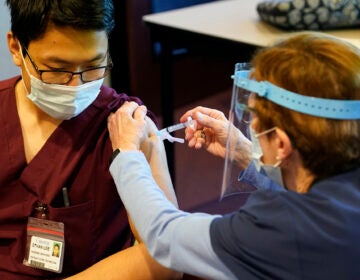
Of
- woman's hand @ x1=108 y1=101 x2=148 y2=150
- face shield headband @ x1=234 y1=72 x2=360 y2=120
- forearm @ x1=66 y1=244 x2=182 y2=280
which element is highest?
face shield headband @ x1=234 y1=72 x2=360 y2=120

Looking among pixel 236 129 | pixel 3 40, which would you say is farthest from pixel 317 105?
pixel 3 40

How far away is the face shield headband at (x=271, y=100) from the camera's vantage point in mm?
929

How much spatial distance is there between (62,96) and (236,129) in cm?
42

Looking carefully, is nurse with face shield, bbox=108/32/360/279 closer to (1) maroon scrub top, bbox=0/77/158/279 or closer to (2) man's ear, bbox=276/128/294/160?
(2) man's ear, bbox=276/128/294/160

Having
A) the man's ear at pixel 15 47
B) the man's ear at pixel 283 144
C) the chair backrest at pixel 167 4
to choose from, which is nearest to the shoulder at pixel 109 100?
the man's ear at pixel 15 47

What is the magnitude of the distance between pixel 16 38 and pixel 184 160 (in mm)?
1899

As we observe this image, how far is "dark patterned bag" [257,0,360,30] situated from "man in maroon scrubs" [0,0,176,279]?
0.92 meters

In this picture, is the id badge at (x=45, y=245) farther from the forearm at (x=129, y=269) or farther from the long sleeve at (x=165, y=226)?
the long sleeve at (x=165, y=226)

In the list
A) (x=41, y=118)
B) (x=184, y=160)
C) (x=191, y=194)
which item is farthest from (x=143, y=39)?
(x=41, y=118)

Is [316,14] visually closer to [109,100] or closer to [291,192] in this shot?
[109,100]

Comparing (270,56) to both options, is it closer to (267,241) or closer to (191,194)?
(267,241)

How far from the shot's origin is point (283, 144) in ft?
3.23

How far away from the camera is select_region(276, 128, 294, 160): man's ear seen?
97cm

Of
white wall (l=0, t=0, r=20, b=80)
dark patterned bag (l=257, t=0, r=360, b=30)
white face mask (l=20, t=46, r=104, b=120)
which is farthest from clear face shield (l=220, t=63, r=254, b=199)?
white wall (l=0, t=0, r=20, b=80)
